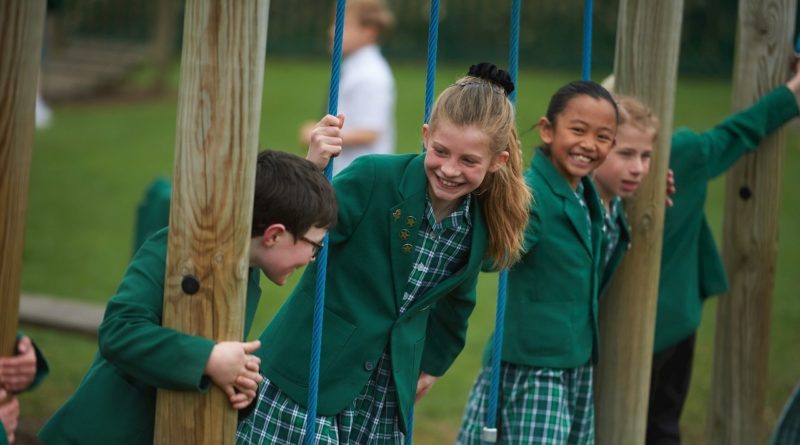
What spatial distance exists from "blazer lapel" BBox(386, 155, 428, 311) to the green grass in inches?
108

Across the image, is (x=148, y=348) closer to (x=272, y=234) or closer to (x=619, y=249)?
(x=272, y=234)

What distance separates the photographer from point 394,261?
293 centimetres

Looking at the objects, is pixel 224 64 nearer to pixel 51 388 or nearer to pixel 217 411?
pixel 217 411

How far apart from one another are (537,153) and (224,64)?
1464 mm

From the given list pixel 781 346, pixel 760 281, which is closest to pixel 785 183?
pixel 781 346

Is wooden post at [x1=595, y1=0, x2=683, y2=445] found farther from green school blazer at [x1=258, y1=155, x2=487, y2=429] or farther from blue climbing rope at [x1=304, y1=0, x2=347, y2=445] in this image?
blue climbing rope at [x1=304, y1=0, x2=347, y2=445]

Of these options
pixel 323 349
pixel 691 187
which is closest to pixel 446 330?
pixel 323 349

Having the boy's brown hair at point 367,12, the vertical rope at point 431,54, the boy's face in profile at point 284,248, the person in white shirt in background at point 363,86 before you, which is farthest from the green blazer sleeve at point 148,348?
the boy's brown hair at point 367,12

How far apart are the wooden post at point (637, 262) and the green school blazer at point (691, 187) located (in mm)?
442

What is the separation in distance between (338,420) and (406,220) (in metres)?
0.58

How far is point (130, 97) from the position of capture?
19.5 metres

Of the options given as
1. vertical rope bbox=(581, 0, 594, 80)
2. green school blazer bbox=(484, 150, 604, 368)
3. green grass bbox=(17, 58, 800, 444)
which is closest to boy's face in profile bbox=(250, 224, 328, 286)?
green school blazer bbox=(484, 150, 604, 368)

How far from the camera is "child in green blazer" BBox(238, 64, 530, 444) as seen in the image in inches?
114

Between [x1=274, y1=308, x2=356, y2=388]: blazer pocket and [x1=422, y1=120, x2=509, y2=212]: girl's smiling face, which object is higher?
[x1=422, y1=120, x2=509, y2=212]: girl's smiling face
